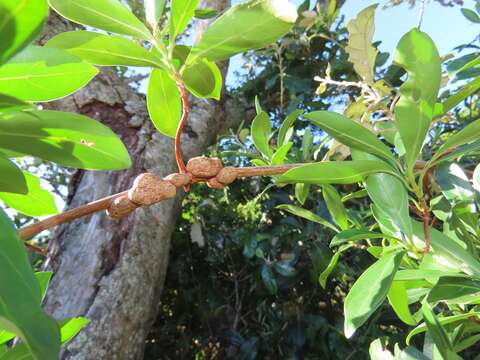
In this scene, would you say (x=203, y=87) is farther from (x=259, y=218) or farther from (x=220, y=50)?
(x=259, y=218)

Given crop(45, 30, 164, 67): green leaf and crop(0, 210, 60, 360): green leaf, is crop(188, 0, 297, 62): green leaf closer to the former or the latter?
crop(45, 30, 164, 67): green leaf

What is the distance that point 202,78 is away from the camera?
447mm

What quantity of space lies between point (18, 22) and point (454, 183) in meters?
0.53

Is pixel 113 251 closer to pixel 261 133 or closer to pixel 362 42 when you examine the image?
pixel 261 133

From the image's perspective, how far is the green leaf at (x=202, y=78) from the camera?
0.44m

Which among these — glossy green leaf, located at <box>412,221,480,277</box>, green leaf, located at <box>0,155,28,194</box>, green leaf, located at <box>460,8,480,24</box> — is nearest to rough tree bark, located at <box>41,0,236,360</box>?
green leaf, located at <box>0,155,28,194</box>

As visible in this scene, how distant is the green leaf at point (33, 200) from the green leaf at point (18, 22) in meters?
0.22

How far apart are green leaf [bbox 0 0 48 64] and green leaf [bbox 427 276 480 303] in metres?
0.44

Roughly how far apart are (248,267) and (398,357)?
47.1 inches

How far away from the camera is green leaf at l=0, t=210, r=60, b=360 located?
212 mm

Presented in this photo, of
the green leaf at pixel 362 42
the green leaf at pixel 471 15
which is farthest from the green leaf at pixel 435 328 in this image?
the green leaf at pixel 471 15

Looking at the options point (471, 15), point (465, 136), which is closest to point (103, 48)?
point (465, 136)

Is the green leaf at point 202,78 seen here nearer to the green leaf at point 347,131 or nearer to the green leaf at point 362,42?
Result: the green leaf at point 347,131

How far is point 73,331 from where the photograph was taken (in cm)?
44
